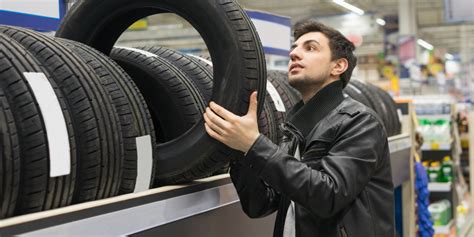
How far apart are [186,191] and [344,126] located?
0.52 meters

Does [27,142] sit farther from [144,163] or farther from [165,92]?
[165,92]

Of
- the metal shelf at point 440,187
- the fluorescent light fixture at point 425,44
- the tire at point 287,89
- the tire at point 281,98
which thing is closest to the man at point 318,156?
the tire at point 281,98

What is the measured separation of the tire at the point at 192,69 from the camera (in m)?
2.18


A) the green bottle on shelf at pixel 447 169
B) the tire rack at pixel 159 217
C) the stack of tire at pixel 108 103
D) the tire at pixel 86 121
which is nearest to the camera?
the tire rack at pixel 159 217

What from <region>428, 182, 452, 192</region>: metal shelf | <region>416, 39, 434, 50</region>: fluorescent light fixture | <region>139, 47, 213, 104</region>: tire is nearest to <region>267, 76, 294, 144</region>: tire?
<region>139, 47, 213, 104</region>: tire

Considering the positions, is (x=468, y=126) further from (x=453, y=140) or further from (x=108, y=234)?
(x=108, y=234)

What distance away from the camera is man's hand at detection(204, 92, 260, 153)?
65.9 inches

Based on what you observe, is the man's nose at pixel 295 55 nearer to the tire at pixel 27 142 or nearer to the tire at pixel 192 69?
the tire at pixel 192 69

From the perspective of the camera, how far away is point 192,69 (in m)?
2.24

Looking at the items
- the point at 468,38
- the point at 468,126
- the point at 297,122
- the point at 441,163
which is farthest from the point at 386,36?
the point at 297,122

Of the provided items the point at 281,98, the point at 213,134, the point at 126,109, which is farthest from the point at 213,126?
the point at 281,98

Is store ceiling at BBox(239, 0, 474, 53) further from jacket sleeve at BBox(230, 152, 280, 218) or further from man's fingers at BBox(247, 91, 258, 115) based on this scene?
man's fingers at BBox(247, 91, 258, 115)

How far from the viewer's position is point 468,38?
23766 mm

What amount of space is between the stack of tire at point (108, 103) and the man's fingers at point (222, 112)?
73 millimetres
